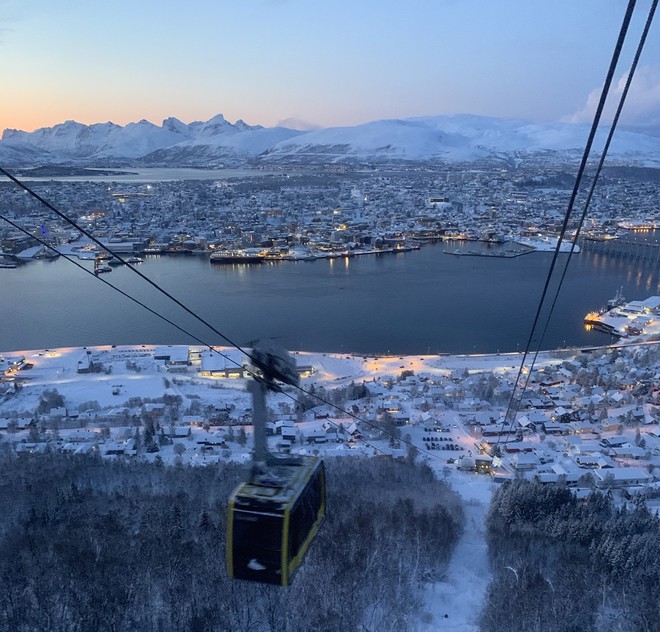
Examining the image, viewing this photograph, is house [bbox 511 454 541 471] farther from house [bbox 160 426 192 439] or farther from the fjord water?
the fjord water

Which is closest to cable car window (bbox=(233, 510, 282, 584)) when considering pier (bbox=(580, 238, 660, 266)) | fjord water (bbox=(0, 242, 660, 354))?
fjord water (bbox=(0, 242, 660, 354))

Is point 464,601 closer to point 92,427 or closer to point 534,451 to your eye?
Result: point 534,451

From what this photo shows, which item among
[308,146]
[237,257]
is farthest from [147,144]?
[237,257]

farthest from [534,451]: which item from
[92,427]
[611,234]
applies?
[611,234]

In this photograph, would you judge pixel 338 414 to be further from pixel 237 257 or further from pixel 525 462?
pixel 237 257

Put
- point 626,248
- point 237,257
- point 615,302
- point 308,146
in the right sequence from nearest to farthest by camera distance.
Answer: point 615,302
point 237,257
point 626,248
point 308,146

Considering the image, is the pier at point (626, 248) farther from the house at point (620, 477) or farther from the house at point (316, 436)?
the house at point (316, 436)
